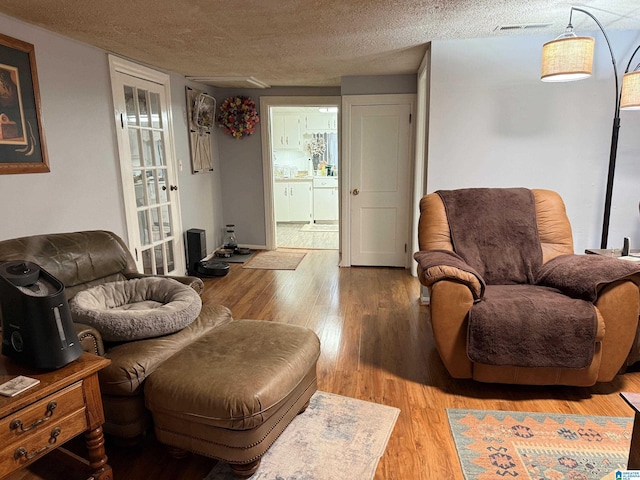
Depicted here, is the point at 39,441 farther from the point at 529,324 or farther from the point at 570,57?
the point at 570,57

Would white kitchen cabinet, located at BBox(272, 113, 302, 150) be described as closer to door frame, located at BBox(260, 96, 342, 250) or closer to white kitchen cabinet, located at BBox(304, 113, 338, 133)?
white kitchen cabinet, located at BBox(304, 113, 338, 133)

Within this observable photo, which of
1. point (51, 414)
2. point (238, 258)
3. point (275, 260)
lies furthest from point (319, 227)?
point (51, 414)

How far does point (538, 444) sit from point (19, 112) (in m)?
3.34

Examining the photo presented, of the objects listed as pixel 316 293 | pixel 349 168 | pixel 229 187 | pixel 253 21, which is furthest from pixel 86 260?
pixel 229 187

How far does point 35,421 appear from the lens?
1.29m

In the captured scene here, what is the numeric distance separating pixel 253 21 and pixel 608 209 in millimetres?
2800

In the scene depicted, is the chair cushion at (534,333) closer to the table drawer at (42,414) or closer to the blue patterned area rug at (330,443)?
the blue patterned area rug at (330,443)

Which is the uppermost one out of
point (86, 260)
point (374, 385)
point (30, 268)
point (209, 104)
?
point (209, 104)

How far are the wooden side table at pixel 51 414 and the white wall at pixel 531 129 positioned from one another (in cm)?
287

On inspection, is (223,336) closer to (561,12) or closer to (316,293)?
(316,293)

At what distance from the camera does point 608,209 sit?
3.02 meters

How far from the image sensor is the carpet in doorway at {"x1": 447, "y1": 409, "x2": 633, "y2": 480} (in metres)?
1.73

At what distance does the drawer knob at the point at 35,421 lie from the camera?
4.03ft

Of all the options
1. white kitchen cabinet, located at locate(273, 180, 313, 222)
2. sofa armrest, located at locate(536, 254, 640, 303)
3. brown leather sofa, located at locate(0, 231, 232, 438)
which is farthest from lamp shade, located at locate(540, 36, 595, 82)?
white kitchen cabinet, located at locate(273, 180, 313, 222)
